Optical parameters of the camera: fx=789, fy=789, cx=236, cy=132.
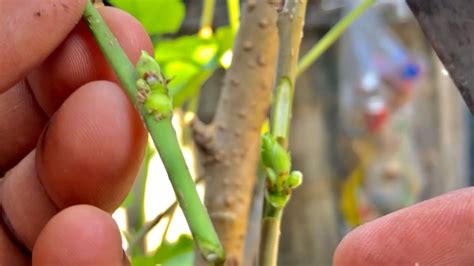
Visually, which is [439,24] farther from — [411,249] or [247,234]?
[247,234]

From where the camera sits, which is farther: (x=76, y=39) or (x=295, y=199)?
(x=295, y=199)

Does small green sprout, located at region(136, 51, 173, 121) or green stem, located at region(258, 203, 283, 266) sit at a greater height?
small green sprout, located at region(136, 51, 173, 121)

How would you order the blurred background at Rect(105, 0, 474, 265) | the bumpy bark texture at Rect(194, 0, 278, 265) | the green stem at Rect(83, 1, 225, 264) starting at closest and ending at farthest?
the green stem at Rect(83, 1, 225, 264) < the bumpy bark texture at Rect(194, 0, 278, 265) < the blurred background at Rect(105, 0, 474, 265)

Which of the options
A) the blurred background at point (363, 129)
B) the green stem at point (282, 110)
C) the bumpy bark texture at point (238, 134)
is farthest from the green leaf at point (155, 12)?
the blurred background at point (363, 129)

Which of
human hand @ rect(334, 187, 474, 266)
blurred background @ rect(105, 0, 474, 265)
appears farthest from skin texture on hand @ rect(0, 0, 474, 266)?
blurred background @ rect(105, 0, 474, 265)

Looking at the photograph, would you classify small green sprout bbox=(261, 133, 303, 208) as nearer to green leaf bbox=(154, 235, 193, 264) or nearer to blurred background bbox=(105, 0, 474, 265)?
green leaf bbox=(154, 235, 193, 264)

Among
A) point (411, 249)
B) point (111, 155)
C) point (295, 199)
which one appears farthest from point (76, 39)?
point (295, 199)

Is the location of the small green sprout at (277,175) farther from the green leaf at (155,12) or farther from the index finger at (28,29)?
the green leaf at (155,12)
